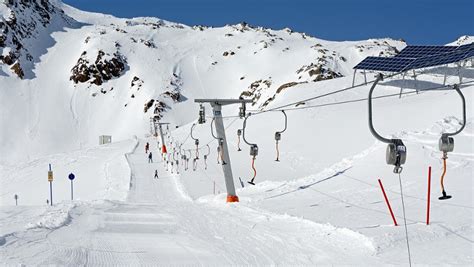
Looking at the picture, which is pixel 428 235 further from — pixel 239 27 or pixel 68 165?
pixel 239 27

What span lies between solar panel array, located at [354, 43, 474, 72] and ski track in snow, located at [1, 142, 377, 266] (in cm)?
3887

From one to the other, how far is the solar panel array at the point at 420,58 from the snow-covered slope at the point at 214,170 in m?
3.48

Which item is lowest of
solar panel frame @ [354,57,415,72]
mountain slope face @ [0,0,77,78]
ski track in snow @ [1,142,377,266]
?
ski track in snow @ [1,142,377,266]

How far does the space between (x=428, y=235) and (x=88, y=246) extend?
7018 mm

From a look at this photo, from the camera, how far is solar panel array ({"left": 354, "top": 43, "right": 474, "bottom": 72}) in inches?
1866

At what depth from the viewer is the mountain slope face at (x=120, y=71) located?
4279 inches

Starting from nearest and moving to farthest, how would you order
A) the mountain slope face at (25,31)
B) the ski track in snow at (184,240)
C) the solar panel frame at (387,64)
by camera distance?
the ski track in snow at (184,240), the solar panel frame at (387,64), the mountain slope face at (25,31)

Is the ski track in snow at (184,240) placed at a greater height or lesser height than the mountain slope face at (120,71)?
lesser

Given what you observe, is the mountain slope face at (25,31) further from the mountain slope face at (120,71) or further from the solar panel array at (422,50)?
the solar panel array at (422,50)

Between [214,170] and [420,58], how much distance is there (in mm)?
24442

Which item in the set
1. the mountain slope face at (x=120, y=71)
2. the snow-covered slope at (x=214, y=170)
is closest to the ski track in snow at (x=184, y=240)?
the snow-covered slope at (x=214, y=170)

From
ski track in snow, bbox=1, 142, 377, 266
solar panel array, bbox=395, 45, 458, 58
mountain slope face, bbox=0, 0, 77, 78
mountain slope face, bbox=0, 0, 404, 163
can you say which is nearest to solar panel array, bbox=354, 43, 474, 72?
solar panel array, bbox=395, 45, 458, 58

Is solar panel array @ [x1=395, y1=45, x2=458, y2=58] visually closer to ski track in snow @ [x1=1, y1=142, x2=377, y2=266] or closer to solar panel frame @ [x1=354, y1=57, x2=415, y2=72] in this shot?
solar panel frame @ [x1=354, y1=57, x2=415, y2=72]

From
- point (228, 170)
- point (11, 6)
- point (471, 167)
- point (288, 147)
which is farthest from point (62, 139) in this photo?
point (471, 167)
